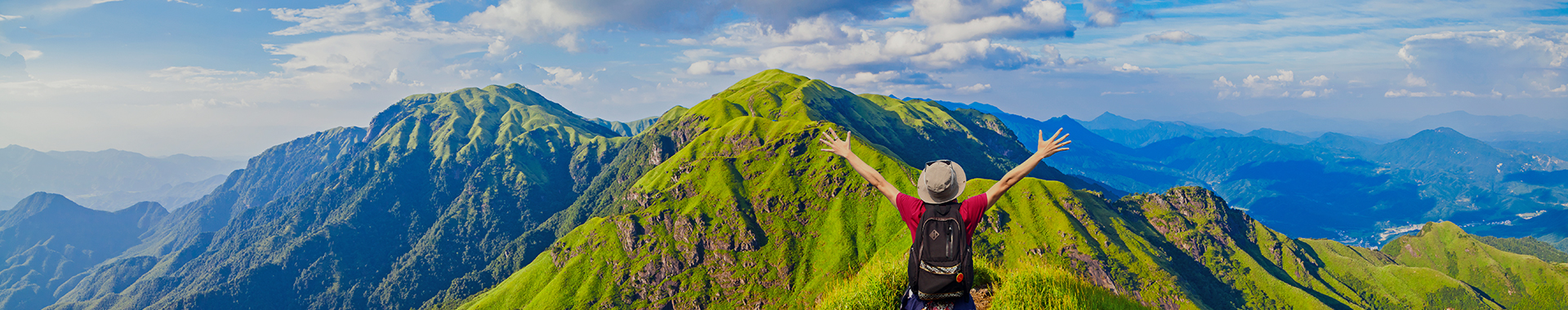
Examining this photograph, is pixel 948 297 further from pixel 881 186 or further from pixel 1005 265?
pixel 1005 265

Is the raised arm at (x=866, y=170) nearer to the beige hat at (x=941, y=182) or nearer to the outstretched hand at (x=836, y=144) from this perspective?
the outstretched hand at (x=836, y=144)

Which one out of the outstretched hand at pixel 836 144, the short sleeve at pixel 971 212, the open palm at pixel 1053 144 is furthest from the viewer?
the outstretched hand at pixel 836 144

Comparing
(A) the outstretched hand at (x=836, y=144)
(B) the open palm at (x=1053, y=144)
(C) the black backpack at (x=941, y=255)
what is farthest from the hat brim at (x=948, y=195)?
(A) the outstretched hand at (x=836, y=144)

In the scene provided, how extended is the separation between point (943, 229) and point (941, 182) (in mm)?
1116

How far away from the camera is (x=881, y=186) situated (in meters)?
10.4

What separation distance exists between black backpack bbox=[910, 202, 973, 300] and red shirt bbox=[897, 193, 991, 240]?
10 cm

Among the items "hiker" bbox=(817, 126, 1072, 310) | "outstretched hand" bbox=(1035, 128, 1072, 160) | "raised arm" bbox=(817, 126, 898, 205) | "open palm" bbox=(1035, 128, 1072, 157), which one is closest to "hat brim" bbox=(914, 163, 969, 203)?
"hiker" bbox=(817, 126, 1072, 310)

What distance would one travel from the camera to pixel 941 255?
9461 millimetres

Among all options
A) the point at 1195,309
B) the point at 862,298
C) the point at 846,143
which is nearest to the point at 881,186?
the point at 846,143

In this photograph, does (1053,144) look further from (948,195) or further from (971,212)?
(948,195)

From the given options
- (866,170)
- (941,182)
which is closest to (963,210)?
(941,182)

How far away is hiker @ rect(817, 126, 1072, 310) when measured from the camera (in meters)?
8.95

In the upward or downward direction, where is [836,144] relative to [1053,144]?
upward

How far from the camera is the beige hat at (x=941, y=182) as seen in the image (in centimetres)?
859
